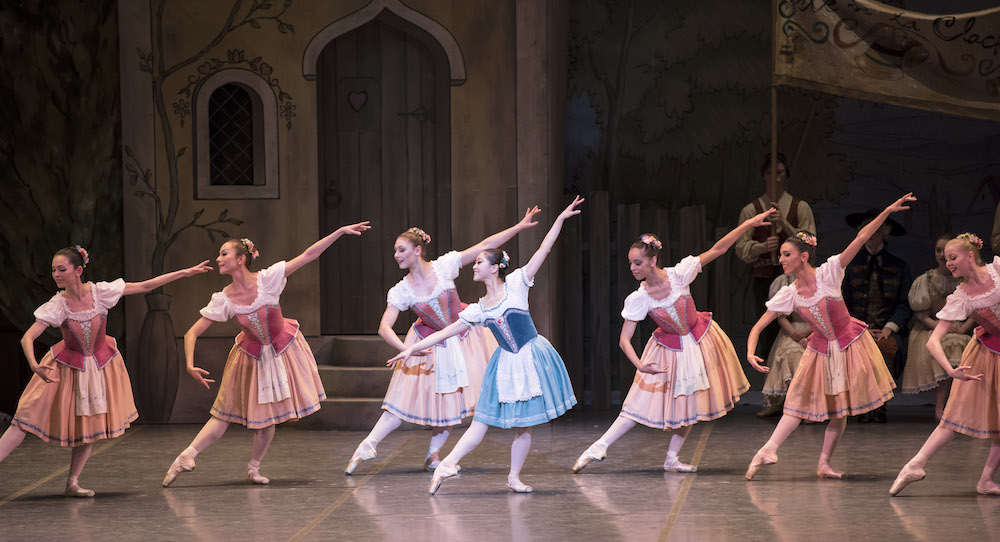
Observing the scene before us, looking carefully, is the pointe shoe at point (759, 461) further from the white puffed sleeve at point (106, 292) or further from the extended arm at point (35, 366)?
the extended arm at point (35, 366)

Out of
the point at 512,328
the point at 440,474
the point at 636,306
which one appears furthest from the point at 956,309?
the point at 440,474

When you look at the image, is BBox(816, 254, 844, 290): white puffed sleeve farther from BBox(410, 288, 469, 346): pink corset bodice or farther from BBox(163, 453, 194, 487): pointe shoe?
BBox(163, 453, 194, 487): pointe shoe

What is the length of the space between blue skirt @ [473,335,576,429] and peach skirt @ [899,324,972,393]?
356 centimetres

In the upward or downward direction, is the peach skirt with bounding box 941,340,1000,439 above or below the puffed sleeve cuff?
below

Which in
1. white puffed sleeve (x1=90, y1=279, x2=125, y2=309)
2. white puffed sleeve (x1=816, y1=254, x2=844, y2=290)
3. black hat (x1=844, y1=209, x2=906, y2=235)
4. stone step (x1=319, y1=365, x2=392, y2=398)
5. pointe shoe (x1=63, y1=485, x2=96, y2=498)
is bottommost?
pointe shoe (x1=63, y1=485, x2=96, y2=498)

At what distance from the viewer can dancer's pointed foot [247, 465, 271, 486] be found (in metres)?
7.41

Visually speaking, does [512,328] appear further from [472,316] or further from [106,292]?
[106,292]

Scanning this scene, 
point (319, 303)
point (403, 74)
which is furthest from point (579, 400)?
point (403, 74)

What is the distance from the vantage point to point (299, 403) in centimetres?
757

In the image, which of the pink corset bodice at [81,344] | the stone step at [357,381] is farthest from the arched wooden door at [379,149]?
the pink corset bodice at [81,344]

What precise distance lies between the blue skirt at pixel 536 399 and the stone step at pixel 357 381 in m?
2.96

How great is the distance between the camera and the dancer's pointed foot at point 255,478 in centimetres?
741

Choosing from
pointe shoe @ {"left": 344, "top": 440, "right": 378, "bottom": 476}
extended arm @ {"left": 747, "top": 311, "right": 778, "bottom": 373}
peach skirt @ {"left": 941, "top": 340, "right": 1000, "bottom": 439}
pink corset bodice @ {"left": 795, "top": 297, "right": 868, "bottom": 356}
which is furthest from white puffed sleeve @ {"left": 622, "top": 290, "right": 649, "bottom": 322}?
peach skirt @ {"left": 941, "top": 340, "right": 1000, "bottom": 439}

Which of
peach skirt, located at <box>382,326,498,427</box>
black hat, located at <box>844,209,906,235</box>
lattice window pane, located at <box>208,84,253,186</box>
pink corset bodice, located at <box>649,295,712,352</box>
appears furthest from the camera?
lattice window pane, located at <box>208,84,253,186</box>
